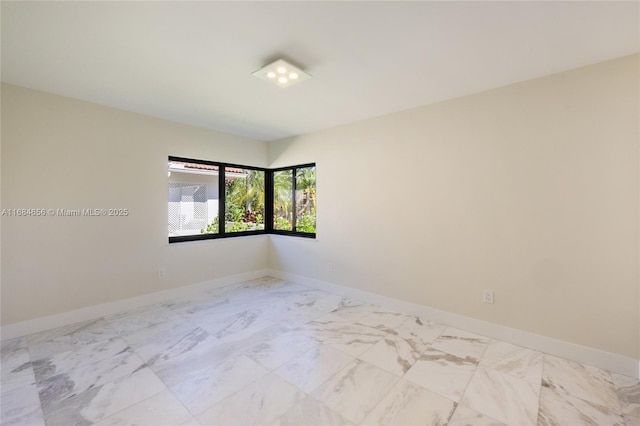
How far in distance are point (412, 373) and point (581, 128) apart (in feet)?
7.79

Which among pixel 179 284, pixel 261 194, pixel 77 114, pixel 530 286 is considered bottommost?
pixel 179 284

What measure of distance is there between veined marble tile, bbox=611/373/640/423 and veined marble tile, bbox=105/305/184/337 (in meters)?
3.71

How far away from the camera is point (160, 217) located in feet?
11.8

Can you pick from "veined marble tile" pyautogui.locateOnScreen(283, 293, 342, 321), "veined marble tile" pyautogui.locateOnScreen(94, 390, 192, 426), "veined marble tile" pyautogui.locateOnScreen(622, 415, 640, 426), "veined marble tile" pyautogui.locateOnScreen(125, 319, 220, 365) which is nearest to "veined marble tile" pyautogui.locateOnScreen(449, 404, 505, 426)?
"veined marble tile" pyautogui.locateOnScreen(622, 415, 640, 426)

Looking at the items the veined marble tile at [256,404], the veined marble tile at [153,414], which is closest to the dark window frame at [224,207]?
the veined marble tile at [153,414]

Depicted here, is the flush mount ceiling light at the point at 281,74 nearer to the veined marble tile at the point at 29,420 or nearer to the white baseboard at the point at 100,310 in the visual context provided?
the veined marble tile at the point at 29,420

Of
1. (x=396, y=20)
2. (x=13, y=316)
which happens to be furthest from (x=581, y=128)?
(x=13, y=316)

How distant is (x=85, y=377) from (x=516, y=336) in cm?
356

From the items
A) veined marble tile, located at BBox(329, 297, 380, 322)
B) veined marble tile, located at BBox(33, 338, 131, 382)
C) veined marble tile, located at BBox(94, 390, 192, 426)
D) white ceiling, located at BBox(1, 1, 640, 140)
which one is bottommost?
veined marble tile, located at BBox(94, 390, 192, 426)

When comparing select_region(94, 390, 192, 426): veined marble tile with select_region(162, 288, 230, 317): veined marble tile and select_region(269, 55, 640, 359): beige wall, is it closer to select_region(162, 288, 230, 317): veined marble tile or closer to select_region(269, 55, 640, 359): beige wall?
select_region(162, 288, 230, 317): veined marble tile

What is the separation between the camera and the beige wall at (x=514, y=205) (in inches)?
83.5

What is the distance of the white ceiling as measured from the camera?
1.62 meters

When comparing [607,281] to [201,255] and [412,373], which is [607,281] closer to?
[412,373]

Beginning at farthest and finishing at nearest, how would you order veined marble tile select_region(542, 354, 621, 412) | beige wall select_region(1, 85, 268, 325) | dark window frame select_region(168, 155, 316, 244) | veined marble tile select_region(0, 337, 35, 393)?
1. dark window frame select_region(168, 155, 316, 244)
2. beige wall select_region(1, 85, 268, 325)
3. veined marble tile select_region(0, 337, 35, 393)
4. veined marble tile select_region(542, 354, 621, 412)
